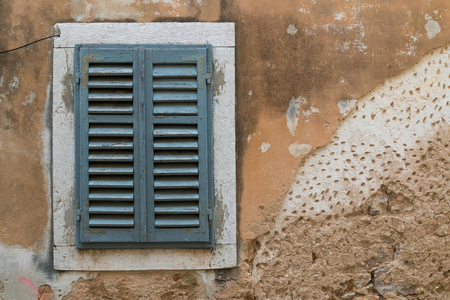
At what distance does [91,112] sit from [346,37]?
182 centimetres

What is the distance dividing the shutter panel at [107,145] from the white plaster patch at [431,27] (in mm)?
2057

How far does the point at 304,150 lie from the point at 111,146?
1.31 metres

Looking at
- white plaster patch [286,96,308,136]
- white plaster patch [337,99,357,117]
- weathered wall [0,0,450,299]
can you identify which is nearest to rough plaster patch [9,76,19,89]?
weathered wall [0,0,450,299]

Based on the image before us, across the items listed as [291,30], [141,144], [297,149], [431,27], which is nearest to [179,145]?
[141,144]

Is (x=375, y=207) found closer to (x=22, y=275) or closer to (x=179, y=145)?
(x=179, y=145)

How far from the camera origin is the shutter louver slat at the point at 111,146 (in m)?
3.20

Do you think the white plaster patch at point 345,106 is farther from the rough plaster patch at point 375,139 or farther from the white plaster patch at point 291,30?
the white plaster patch at point 291,30

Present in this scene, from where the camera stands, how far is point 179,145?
3221 mm

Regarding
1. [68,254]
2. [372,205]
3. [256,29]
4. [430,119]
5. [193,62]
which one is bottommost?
[68,254]

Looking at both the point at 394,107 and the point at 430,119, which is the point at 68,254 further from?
the point at 430,119

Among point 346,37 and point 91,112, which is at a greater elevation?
point 346,37

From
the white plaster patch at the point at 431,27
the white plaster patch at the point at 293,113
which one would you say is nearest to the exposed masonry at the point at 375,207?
the white plaster patch at the point at 431,27

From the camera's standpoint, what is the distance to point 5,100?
3322 mm

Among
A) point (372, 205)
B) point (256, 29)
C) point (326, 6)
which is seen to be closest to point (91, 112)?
point (256, 29)
